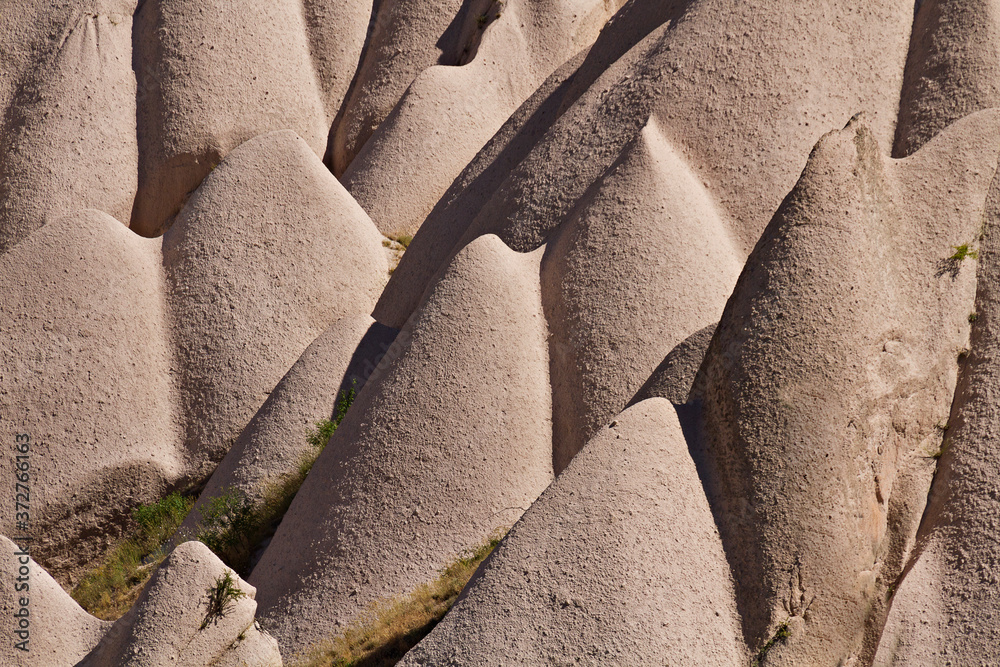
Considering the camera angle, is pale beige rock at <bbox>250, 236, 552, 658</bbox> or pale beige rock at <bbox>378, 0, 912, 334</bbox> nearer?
pale beige rock at <bbox>250, 236, 552, 658</bbox>

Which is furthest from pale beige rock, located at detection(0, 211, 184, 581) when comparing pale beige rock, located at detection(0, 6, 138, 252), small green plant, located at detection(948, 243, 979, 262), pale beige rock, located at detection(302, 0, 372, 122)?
small green plant, located at detection(948, 243, 979, 262)

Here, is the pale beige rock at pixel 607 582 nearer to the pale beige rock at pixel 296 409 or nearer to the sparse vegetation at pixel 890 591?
the sparse vegetation at pixel 890 591

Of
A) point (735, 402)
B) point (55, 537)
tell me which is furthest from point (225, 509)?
point (735, 402)

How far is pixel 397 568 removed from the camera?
28.7 feet

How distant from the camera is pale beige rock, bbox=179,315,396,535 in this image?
420 inches

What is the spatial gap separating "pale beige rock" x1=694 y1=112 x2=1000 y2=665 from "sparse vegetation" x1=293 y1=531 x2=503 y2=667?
251 cm

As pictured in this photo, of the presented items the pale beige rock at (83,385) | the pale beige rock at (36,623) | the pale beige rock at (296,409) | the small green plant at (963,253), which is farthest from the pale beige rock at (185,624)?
the small green plant at (963,253)

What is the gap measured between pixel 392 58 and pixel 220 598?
10358mm

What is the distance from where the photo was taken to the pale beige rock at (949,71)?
9609mm

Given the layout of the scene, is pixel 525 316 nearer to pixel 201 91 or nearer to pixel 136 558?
pixel 136 558

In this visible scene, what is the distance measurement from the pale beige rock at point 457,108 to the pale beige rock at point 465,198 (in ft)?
4.66

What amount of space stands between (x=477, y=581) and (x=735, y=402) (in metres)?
2.41

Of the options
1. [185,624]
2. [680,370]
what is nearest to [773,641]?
[680,370]

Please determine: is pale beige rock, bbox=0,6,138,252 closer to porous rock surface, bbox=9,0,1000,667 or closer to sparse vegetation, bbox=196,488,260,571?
porous rock surface, bbox=9,0,1000,667
